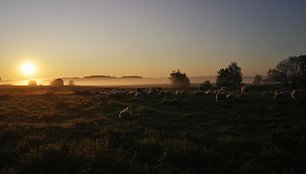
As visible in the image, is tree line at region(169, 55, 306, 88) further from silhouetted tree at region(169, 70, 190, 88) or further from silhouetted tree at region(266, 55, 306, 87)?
silhouetted tree at region(169, 70, 190, 88)

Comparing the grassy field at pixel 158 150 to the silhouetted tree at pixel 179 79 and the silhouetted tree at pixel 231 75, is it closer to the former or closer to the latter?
the silhouetted tree at pixel 231 75

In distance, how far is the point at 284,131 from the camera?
65.8 feet

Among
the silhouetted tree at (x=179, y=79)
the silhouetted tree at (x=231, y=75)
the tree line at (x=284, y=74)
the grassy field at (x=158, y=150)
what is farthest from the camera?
the silhouetted tree at (x=179, y=79)

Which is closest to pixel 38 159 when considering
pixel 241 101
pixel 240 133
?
pixel 240 133

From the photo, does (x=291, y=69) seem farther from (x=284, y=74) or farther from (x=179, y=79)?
(x=179, y=79)

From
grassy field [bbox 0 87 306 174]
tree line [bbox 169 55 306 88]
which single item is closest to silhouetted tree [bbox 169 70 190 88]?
tree line [bbox 169 55 306 88]

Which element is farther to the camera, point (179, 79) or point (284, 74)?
point (179, 79)

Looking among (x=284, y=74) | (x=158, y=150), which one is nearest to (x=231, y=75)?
(x=284, y=74)

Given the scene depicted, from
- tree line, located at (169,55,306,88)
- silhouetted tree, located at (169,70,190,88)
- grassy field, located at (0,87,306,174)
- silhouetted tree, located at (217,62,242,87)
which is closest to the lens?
grassy field, located at (0,87,306,174)

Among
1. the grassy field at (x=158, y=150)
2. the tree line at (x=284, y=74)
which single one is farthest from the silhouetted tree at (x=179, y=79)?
the grassy field at (x=158, y=150)

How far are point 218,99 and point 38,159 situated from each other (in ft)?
110

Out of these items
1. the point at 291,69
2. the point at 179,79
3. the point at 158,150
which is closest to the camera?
the point at 158,150

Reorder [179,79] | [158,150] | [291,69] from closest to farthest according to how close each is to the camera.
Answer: [158,150] → [291,69] → [179,79]

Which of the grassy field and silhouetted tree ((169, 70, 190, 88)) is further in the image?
silhouetted tree ((169, 70, 190, 88))
